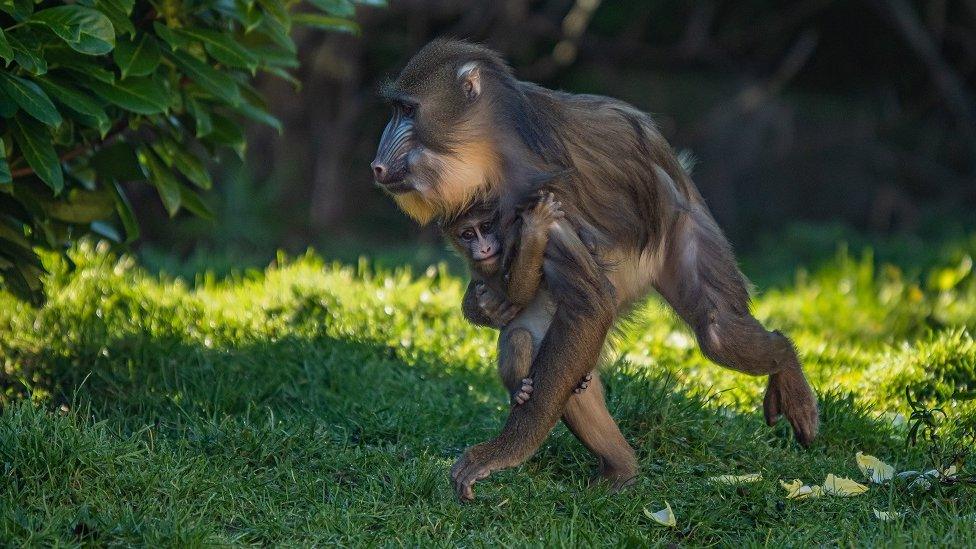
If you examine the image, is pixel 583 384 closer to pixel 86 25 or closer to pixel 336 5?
pixel 336 5

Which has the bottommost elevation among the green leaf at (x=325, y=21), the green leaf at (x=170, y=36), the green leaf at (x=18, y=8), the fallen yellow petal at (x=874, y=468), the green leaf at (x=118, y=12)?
the fallen yellow petal at (x=874, y=468)

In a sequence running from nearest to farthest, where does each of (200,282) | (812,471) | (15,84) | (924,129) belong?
(15,84) < (812,471) < (200,282) < (924,129)

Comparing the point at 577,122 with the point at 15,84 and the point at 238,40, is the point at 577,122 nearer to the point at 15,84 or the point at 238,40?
the point at 238,40

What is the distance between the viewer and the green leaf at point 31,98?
4199 millimetres

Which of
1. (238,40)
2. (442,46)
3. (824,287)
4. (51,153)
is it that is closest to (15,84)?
(51,153)

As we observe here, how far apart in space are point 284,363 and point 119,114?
126 centimetres

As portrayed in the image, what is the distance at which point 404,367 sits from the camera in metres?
5.59

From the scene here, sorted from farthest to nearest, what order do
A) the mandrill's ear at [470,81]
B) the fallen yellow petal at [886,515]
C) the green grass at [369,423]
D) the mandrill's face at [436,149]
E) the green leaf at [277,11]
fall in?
the green leaf at [277,11] → the mandrill's ear at [470,81] → the mandrill's face at [436,149] → the fallen yellow petal at [886,515] → the green grass at [369,423]

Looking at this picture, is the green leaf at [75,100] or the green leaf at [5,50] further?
the green leaf at [75,100]

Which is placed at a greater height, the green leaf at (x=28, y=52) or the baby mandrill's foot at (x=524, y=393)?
the green leaf at (x=28, y=52)

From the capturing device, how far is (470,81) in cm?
437

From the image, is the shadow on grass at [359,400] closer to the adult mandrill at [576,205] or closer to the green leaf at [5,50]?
the adult mandrill at [576,205]

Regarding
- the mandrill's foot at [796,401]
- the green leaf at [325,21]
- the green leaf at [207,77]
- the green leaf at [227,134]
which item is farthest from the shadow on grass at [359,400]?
the green leaf at [325,21]

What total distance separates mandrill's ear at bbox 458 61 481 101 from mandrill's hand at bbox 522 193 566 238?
454 millimetres
